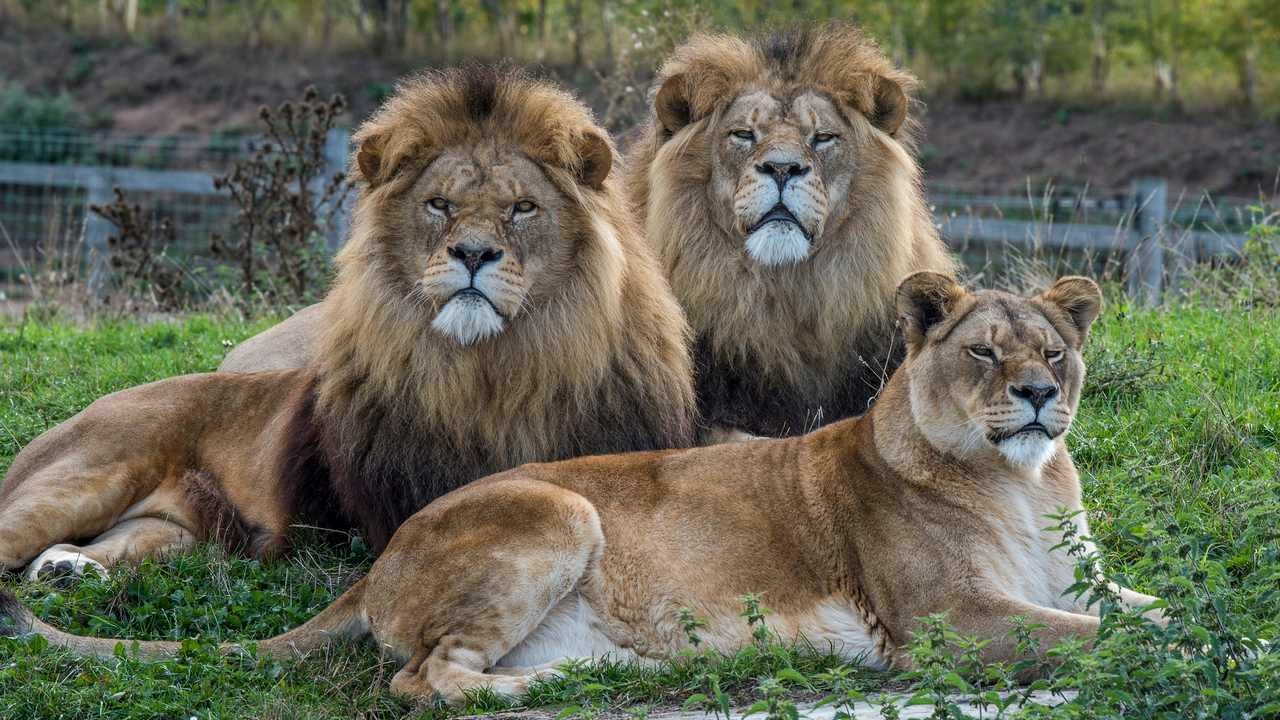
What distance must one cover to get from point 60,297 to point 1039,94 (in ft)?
66.0

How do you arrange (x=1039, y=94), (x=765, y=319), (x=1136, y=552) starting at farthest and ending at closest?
(x=1039, y=94), (x=765, y=319), (x=1136, y=552)

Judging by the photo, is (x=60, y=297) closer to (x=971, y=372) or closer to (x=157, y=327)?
(x=157, y=327)

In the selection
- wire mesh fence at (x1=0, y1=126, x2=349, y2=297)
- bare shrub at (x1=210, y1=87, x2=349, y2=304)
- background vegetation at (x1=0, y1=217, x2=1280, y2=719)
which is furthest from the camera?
wire mesh fence at (x1=0, y1=126, x2=349, y2=297)

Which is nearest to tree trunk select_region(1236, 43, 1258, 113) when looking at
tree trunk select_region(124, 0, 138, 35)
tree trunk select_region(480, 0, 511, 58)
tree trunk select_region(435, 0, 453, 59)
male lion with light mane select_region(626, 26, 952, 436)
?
tree trunk select_region(480, 0, 511, 58)

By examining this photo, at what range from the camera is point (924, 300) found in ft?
15.2

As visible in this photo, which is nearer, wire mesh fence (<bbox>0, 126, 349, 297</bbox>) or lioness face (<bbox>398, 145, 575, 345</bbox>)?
lioness face (<bbox>398, 145, 575, 345</bbox>)

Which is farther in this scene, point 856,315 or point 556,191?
point 856,315

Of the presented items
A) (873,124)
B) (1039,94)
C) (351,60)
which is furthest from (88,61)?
(873,124)

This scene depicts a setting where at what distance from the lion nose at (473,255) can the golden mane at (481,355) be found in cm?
35

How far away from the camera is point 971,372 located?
4.40m

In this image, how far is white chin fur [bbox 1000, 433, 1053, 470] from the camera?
4258 mm

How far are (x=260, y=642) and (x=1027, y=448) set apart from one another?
7.23 feet

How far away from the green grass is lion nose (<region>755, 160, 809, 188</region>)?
1.44m

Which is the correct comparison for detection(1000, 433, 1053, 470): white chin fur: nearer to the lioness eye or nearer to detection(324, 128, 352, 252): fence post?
the lioness eye
